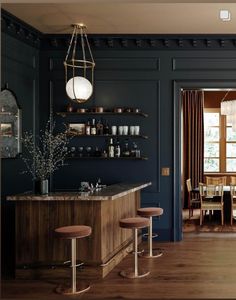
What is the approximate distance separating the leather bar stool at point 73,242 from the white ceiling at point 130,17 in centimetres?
263

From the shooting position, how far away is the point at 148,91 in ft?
20.7

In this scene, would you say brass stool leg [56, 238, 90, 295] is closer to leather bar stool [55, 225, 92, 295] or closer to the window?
leather bar stool [55, 225, 92, 295]

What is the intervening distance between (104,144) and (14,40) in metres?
2.08

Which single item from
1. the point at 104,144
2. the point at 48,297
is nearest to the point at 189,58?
the point at 104,144

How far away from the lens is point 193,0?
1.86 metres

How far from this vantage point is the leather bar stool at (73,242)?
3893mm

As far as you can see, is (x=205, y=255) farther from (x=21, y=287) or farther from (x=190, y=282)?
(x=21, y=287)

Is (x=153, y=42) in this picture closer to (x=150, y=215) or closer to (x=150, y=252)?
(x=150, y=215)

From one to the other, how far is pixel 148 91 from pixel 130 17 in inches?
52.9

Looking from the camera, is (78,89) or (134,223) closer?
(134,223)

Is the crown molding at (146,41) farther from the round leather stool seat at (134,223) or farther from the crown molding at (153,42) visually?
the round leather stool seat at (134,223)

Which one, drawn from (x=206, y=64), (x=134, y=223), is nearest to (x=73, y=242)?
(x=134, y=223)

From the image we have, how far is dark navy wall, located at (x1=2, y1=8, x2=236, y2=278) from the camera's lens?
20.5ft

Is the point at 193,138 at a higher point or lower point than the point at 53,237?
higher
